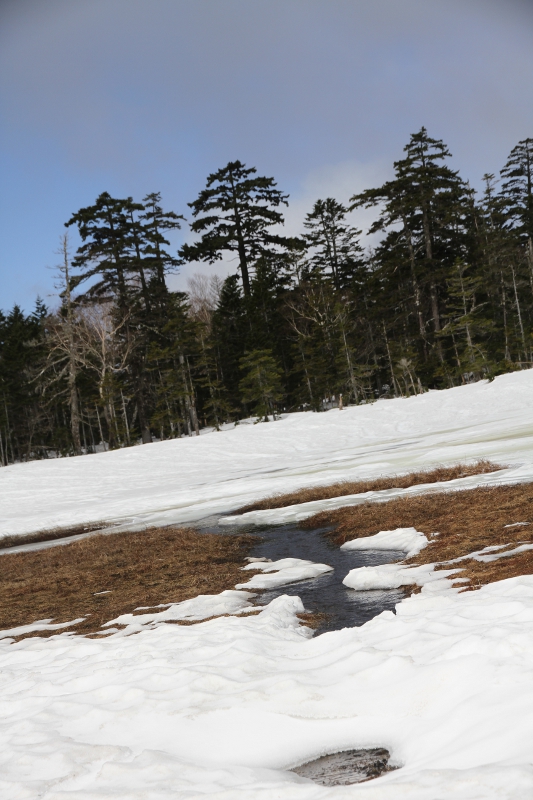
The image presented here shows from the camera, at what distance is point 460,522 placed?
1027 cm

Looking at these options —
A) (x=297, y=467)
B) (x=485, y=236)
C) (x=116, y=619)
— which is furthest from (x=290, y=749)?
(x=485, y=236)

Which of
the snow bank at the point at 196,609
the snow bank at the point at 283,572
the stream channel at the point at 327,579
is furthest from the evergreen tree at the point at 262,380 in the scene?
the snow bank at the point at 196,609

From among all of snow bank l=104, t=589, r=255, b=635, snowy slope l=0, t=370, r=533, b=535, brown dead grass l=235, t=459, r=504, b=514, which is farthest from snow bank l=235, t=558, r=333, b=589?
brown dead grass l=235, t=459, r=504, b=514

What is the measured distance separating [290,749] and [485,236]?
51.8 m

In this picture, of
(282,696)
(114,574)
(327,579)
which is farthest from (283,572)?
(282,696)

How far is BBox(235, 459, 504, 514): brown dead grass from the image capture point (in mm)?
15930

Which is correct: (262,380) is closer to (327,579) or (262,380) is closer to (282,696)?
(327,579)

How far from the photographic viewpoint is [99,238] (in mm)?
43562

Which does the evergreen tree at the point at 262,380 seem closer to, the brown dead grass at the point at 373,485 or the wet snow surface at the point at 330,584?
the brown dead grass at the point at 373,485

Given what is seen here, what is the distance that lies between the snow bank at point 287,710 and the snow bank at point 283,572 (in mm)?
2586

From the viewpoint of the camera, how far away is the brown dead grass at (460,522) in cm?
722

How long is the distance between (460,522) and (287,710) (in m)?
6.60

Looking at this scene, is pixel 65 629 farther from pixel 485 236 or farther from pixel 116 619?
pixel 485 236

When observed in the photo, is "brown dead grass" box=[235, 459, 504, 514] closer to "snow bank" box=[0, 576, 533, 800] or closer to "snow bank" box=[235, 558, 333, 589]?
"snow bank" box=[235, 558, 333, 589]
